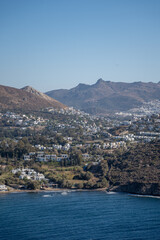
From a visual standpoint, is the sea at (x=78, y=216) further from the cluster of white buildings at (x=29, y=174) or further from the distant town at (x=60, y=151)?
the cluster of white buildings at (x=29, y=174)

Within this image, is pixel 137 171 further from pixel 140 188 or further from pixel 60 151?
pixel 60 151

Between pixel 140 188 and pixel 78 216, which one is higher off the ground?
pixel 140 188

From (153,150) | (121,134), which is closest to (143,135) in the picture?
(121,134)

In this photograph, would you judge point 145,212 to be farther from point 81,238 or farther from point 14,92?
point 14,92

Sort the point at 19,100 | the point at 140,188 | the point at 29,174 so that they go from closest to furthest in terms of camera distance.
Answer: the point at 140,188 < the point at 29,174 < the point at 19,100

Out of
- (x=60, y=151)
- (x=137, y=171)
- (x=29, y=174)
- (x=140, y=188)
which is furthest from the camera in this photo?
(x=60, y=151)

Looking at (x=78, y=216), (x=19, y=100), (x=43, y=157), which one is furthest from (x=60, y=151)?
(x=19, y=100)

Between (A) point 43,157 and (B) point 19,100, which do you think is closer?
(A) point 43,157

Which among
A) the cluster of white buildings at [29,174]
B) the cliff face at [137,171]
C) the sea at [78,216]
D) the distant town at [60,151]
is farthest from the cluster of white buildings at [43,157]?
the sea at [78,216]
